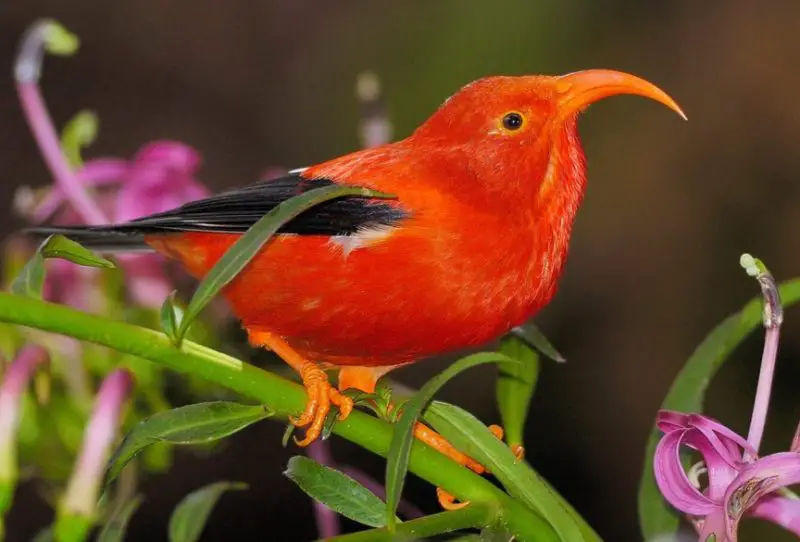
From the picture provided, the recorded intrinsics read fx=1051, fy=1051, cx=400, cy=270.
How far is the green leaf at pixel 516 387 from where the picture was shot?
517mm

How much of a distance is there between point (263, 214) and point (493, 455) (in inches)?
6.2

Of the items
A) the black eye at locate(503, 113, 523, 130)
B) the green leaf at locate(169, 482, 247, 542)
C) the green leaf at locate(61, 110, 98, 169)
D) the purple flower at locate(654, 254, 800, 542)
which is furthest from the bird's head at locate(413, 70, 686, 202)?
the green leaf at locate(61, 110, 98, 169)

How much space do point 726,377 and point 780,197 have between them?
30cm

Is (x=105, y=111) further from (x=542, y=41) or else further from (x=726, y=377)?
(x=726, y=377)

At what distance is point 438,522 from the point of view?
0.41 meters

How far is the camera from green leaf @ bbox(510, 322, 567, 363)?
0.53 m

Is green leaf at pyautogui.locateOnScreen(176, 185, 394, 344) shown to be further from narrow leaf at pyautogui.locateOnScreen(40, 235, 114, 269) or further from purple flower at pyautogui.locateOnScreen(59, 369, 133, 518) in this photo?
purple flower at pyautogui.locateOnScreen(59, 369, 133, 518)

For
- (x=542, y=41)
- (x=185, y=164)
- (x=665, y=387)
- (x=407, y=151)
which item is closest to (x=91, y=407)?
(x=185, y=164)

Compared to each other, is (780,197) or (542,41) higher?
(542,41)

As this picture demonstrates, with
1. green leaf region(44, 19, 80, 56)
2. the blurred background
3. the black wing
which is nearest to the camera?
the black wing

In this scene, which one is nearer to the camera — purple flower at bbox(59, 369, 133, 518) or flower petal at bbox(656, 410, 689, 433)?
flower petal at bbox(656, 410, 689, 433)

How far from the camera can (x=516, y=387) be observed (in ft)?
1.75

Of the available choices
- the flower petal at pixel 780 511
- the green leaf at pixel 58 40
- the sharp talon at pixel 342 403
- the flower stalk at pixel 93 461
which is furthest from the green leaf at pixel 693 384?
the green leaf at pixel 58 40

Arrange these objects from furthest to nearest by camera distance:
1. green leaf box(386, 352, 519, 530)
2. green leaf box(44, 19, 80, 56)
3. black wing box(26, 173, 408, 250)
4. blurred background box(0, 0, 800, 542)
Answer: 1. blurred background box(0, 0, 800, 542)
2. green leaf box(44, 19, 80, 56)
3. black wing box(26, 173, 408, 250)
4. green leaf box(386, 352, 519, 530)
